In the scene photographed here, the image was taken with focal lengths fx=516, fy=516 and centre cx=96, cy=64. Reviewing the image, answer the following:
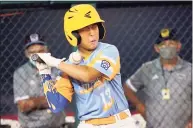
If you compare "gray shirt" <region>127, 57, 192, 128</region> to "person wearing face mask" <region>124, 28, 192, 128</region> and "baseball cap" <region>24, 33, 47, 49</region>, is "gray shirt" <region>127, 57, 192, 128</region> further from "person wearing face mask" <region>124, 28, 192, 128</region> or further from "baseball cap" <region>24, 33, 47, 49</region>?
"baseball cap" <region>24, 33, 47, 49</region>

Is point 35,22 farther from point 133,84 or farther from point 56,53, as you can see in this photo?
point 133,84

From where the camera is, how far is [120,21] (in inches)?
202

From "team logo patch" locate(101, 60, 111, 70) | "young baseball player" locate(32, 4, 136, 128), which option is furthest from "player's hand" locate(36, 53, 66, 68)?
"team logo patch" locate(101, 60, 111, 70)

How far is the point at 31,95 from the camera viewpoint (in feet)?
14.7

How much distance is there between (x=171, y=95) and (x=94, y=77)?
5.96 ft

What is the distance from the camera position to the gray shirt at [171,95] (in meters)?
4.61

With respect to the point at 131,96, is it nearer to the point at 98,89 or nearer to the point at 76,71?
the point at 98,89

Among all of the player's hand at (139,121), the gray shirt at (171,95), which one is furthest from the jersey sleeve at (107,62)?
the player's hand at (139,121)

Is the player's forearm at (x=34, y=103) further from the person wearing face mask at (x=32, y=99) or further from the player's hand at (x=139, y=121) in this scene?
the player's hand at (x=139, y=121)

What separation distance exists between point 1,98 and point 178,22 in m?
1.93

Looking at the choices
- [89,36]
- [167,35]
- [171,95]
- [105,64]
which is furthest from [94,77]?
[167,35]

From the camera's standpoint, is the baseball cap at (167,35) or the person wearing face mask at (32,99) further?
the baseball cap at (167,35)

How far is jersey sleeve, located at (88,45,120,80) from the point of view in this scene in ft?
9.75

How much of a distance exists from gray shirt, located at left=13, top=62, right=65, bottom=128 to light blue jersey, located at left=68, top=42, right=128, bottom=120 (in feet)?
4.72
